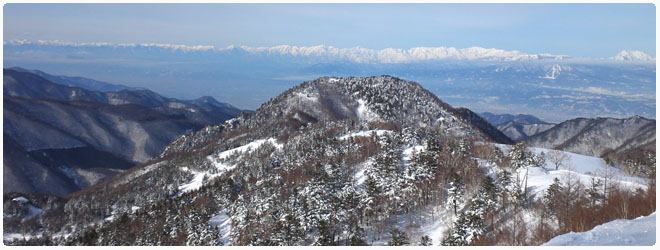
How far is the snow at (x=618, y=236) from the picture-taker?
14852mm

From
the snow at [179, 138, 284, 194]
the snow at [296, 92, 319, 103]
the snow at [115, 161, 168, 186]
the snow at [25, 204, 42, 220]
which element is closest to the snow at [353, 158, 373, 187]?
the snow at [179, 138, 284, 194]

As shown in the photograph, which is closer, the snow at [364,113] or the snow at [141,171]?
the snow at [141,171]

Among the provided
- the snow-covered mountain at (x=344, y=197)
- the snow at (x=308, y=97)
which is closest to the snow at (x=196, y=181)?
the snow-covered mountain at (x=344, y=197)

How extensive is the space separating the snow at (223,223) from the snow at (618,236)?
44.7 m

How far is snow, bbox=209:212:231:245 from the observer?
5520 cm

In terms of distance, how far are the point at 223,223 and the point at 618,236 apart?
53305mm

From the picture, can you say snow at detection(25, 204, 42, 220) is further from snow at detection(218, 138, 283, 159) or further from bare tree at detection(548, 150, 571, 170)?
bare tree at detection(548, 150, 571, 170)

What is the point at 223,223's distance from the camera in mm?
60719

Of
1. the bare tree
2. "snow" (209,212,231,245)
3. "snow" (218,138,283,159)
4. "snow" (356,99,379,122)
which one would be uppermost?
the bare tree

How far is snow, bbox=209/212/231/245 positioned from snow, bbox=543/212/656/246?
147 feet

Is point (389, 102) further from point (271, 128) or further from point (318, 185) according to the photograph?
point (318, 185)

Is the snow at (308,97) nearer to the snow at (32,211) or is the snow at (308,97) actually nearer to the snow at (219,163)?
the snow at (219,163)

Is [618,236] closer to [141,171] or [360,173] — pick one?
[360,173]

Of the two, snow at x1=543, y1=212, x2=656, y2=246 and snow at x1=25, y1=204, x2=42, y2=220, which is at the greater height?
snow at x1=543, y1=212, x2=656, y2=246
